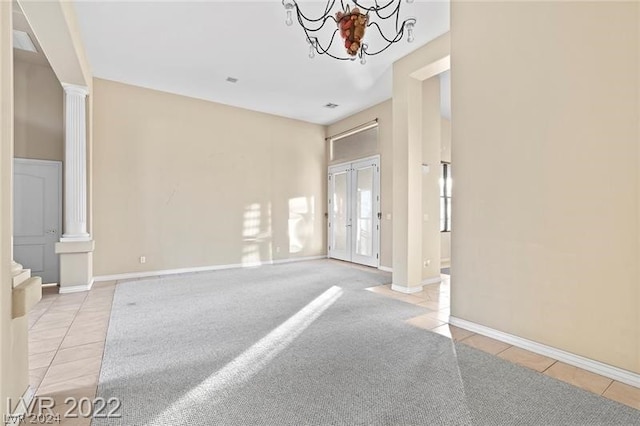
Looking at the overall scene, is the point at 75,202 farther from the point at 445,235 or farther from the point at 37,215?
the point at 445,235

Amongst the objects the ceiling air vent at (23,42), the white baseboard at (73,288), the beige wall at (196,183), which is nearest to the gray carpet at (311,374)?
the white baseboard at (73,288)

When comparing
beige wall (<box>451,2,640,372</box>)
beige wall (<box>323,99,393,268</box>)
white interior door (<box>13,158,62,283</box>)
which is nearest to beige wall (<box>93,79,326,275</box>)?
white interior door (<box>13,158,62,283</box>)

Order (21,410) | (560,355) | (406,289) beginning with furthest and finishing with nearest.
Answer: (406,289)
(560,355)
(21,410)

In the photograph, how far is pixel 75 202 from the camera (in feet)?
15.8

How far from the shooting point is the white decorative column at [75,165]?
4777mm

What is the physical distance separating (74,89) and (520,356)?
21.9ft

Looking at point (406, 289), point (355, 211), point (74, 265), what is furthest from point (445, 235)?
point (74, 265)

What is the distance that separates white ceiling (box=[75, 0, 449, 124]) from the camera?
12.1ft

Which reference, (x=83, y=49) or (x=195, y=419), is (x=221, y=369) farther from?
(x=83, y=49)

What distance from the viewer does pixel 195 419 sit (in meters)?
1.87

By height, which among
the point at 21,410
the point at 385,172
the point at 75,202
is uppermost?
the point at 385,172

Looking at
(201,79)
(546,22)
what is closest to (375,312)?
(546,22)

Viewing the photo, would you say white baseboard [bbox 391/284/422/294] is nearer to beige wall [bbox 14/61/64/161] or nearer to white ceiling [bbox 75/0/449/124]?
white ceiling [bbox 75/0/449/124]

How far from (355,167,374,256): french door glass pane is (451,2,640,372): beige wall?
3642 millimetres
